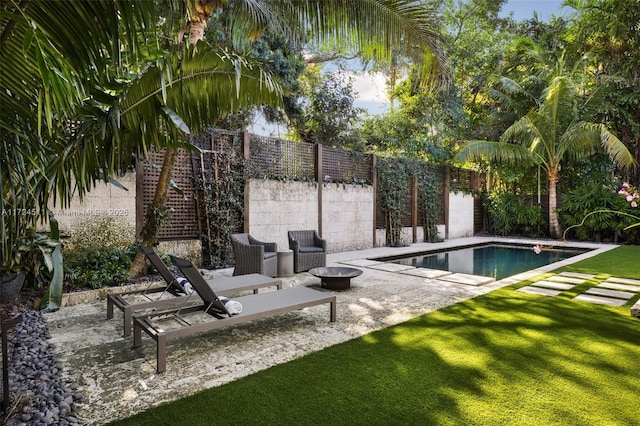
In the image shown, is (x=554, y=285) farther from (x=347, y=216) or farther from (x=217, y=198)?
(x=217, y=198)

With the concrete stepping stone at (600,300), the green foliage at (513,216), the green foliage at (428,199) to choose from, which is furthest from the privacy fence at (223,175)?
the green foliage at (513,216)

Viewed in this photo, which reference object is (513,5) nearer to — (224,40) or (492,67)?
(492,67)

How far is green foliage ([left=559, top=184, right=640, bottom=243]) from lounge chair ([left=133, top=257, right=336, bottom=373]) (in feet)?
40.3

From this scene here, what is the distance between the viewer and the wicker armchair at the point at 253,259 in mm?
6504

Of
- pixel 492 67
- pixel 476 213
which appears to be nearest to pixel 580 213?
pixel 476 213

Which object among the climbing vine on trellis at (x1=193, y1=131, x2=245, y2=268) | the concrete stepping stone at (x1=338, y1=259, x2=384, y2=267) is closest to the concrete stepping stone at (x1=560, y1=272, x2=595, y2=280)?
the concrete stepping stone at (x1=338, y1=259, x2=384, y2=267)

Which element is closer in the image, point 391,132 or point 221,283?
point 221,283

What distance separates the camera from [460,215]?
15.3m

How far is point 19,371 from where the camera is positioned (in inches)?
113

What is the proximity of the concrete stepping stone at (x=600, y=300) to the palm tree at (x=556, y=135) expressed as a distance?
9006mm

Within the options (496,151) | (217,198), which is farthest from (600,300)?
(496,151)

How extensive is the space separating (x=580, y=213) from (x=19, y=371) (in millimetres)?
16285

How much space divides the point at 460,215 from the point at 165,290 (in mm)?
13383

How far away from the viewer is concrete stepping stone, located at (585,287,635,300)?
540cm
